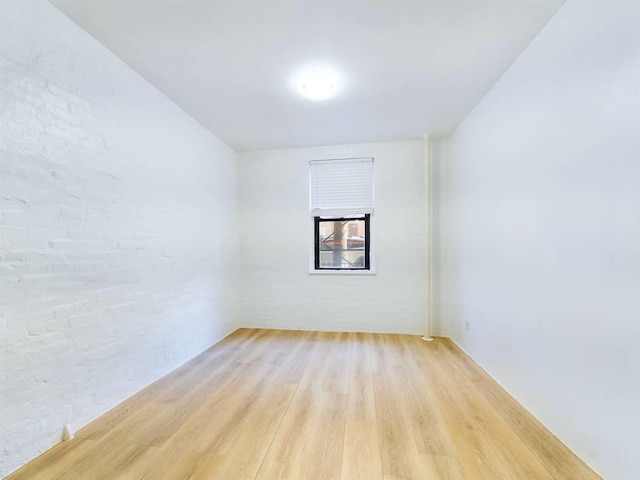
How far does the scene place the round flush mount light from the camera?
7.09ft

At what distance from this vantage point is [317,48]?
1.89m

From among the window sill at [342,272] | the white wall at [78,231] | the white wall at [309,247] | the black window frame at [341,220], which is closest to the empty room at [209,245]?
the white wall at [78,231]

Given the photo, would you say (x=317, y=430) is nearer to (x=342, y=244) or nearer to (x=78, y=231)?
(x=78, y=231)

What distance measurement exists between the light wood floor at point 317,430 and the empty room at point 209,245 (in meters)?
0.02

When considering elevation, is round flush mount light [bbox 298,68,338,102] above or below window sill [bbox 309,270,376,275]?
above

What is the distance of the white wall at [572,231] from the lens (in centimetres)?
121

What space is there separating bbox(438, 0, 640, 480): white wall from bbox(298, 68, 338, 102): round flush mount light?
1372 millimetres

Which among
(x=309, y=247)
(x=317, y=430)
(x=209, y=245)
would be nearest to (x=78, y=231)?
(x=209, y=245)

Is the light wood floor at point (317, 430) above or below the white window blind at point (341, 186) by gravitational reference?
below

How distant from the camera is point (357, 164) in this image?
377cm

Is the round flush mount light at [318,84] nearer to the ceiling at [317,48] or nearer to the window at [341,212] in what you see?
the ceiling at [317,48]

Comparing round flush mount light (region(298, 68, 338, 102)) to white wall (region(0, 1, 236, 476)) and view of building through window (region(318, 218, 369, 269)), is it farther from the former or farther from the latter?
view of building through window (region(318, 218, 369, 269))

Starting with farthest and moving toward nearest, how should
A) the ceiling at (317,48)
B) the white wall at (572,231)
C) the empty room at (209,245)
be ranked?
the ceiling at (317,48), the empty room at (209,245), the white wall at (572,231)

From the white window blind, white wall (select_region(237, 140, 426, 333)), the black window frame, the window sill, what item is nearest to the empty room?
white wall (select_region(237, 140, 426, 333))
